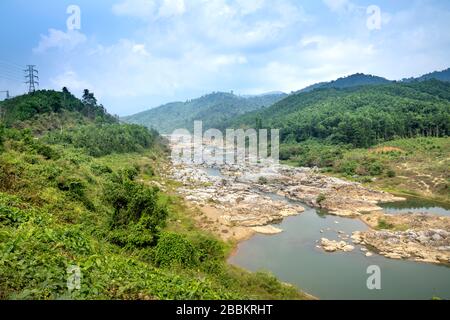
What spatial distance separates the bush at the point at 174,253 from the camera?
51.0ft

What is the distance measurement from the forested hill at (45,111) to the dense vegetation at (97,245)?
2917 cm

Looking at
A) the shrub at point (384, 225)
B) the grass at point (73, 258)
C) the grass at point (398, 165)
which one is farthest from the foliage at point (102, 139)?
the shrub at point (384, 225)

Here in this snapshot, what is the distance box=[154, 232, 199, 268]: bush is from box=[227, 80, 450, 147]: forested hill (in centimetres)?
5602

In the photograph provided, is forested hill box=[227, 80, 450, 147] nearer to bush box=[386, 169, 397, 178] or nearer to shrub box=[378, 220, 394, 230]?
bush box=[386, 169, 397, 178]

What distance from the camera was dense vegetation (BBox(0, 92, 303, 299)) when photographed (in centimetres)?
863

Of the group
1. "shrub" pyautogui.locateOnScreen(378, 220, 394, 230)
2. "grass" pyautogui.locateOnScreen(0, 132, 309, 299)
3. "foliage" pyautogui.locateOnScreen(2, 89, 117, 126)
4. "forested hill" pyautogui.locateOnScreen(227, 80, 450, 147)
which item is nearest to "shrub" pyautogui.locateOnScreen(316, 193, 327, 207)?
"shrub" pyautogui.locateOnScreen(378, 220, 394, 230)

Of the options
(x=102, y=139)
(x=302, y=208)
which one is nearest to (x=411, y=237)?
(x=302, y=208)

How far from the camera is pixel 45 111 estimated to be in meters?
62.9

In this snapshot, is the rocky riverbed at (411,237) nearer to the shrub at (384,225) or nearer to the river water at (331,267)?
the shrub at (384,225)

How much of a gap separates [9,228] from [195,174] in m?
41.2
